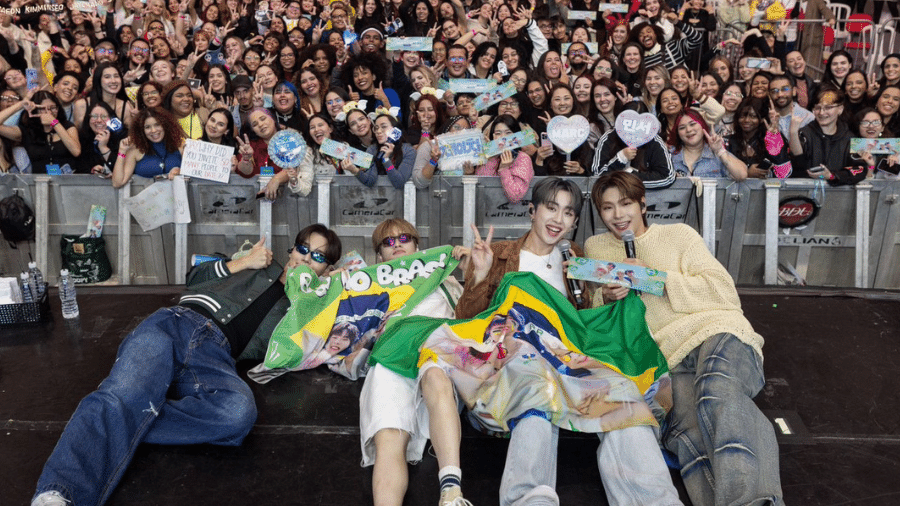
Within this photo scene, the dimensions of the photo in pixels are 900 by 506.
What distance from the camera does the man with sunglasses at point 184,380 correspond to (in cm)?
300

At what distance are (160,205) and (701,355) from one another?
152 inches

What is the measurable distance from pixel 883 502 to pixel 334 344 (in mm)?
2585

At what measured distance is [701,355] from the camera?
3.48 metres

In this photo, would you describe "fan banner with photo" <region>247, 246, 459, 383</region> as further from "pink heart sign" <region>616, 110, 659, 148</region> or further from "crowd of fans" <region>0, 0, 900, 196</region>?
"pink heart sign" <region>616, 110, 659, 148</region>

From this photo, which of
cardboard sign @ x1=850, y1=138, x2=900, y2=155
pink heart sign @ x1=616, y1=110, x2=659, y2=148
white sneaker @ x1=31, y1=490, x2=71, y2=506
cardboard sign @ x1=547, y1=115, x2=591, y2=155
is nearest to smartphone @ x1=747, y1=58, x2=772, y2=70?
cardboard sign @ x1=850, y1=138, x2=900, y2=155

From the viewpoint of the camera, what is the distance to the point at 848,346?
14.3 ft

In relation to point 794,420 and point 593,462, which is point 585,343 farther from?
point 794,420

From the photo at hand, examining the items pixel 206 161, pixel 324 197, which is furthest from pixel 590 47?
pixel 206 161

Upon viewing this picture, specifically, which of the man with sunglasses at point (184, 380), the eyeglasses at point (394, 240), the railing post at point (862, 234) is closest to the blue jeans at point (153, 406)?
the man with sunglasses at point (184, 380)

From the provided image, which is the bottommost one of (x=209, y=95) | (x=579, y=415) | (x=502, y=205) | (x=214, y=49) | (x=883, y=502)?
(x=883, y=502)

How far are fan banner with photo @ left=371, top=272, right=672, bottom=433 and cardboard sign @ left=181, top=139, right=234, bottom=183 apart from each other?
2.33 m

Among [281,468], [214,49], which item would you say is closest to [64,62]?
[214,49]

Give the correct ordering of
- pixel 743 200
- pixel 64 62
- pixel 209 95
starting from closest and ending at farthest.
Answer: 1. pixel 743 200
2. pixel 209 95
3. pixel 64 62

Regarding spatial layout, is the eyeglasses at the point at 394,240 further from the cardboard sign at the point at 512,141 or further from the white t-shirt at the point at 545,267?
the cardboard sign at the point at 512,141
